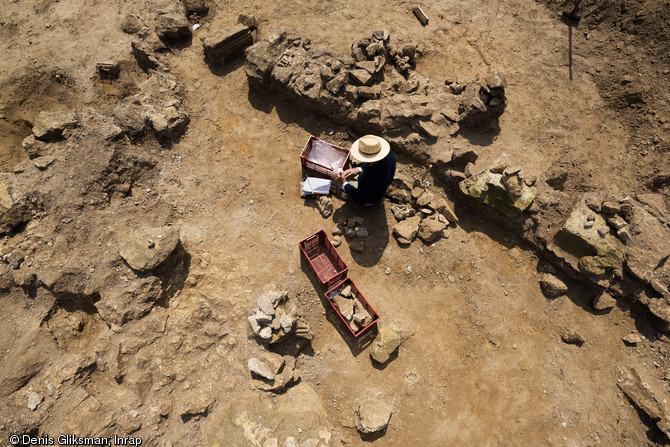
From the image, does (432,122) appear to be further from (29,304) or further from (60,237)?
(29,304)

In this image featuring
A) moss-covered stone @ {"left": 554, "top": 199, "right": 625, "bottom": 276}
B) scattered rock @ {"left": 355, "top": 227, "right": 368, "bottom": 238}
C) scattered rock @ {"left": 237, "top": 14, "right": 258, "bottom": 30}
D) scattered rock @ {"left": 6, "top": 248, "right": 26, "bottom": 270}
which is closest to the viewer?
scattered rock @ {"left": 6, "top": 248, "right": 26, "bottom": 270}

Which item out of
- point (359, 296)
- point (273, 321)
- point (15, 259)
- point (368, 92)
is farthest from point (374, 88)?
point (15, 259)

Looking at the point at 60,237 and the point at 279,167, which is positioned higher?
the point at 279,167

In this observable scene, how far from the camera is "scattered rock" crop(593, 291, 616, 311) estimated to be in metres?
6.77

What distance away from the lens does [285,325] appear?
595 centimetres

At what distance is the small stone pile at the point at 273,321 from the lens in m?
5.92

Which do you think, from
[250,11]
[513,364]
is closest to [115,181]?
[250,11]

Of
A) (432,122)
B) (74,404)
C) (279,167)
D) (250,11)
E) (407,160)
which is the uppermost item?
(250,11)

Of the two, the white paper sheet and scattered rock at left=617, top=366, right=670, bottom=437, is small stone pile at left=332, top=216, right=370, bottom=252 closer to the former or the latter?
the white paper sheet

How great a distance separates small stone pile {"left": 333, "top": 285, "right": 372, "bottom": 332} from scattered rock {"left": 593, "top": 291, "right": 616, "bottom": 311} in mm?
4944

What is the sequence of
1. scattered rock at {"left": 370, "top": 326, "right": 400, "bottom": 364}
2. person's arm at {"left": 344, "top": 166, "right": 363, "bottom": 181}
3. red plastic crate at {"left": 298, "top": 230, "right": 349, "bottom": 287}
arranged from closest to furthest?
scattered rock at {"left": 370, "top": 326, "right": 400, "bottom": 364}
red plastic crate at {"left": 298, "top": 230, "right": 349, "bottom": 287}
person's arm at {"left": 344, "top": 166, "right": 363, "bottom": 181}

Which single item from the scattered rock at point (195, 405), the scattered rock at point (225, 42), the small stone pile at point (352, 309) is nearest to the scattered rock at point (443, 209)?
the small stone pile at point (352, 309)

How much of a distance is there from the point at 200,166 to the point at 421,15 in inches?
323

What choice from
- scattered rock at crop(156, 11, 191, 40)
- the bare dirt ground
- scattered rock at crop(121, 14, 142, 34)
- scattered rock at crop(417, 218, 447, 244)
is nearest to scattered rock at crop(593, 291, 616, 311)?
the bare dirt ground
